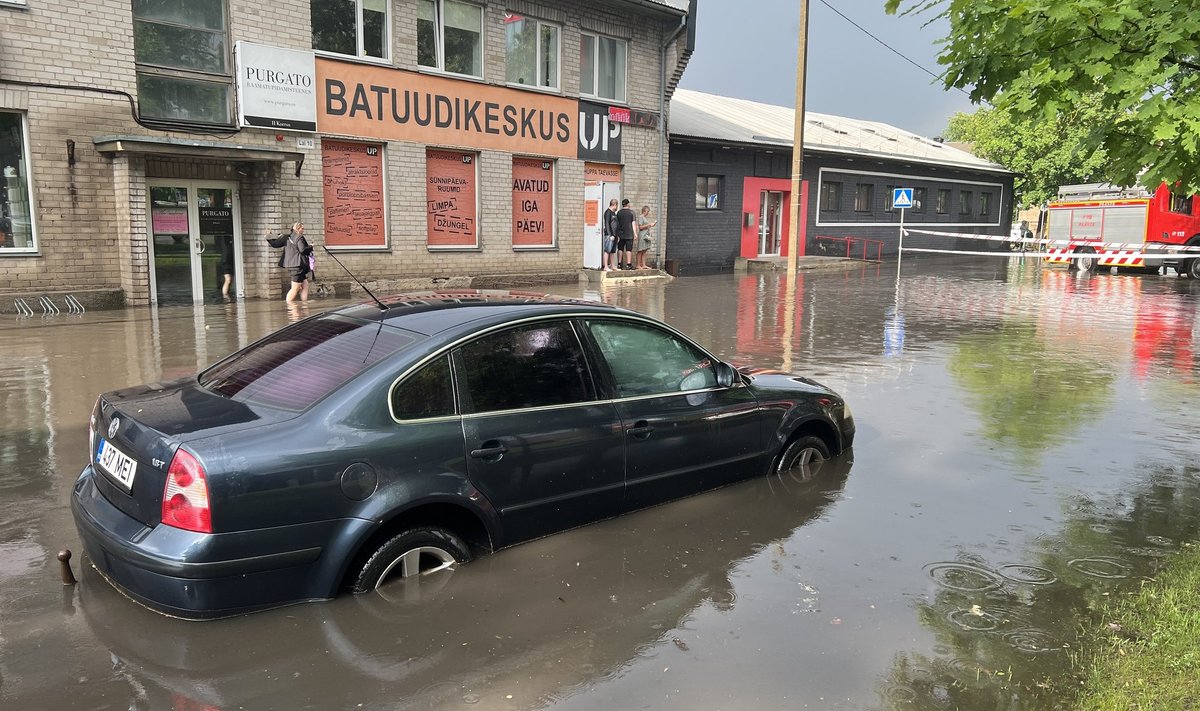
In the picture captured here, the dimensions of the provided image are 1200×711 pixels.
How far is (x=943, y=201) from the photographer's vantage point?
37.8m

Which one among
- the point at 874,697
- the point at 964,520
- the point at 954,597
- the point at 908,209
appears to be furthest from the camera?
the point at 908,209

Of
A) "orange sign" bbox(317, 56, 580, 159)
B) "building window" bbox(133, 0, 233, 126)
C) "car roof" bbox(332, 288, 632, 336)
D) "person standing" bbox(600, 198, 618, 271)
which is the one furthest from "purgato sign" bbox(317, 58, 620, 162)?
"car roof" bbox(332, 288, 632, 336)

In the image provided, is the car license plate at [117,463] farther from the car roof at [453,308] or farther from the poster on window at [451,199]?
→ the poster on window at [451,199]

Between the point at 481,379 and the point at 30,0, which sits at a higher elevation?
the point at 30,0

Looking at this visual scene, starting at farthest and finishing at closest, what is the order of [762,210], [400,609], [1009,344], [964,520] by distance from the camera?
[762,210] < [1009,344] < [964,520] < [400,609]

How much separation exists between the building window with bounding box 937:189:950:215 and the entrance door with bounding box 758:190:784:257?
450 inches

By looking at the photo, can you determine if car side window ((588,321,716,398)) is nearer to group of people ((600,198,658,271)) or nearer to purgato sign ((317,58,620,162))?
purgato sign ((317,58,620,162))

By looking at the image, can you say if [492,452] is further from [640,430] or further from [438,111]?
[438,111]

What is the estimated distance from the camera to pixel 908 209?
35469 mm

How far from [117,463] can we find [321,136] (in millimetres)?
13931

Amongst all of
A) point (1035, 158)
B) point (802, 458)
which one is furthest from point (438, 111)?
point (1035, 158)

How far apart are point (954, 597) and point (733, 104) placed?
112ft

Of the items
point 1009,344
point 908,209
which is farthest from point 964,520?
point 908,209

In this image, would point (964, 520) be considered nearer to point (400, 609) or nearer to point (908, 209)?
point (400, 609)
